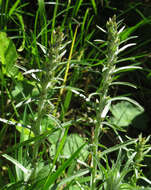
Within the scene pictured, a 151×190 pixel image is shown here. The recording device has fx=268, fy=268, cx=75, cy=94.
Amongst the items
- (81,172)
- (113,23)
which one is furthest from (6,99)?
(113,23)

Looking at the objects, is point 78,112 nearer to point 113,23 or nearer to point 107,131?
point 107,131

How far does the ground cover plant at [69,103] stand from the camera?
1.52 meters

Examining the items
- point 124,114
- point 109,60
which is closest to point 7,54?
Result: point 109,60

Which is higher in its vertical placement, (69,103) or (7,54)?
(7,54)

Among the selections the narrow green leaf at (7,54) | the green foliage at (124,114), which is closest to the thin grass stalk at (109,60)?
the narrow green leaf at (7,54)

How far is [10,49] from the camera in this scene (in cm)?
217

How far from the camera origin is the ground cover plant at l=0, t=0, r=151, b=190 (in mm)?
1517

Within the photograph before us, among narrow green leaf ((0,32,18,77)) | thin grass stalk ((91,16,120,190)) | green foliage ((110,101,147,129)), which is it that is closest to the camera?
thin grass stalk ((91,16,120,190))

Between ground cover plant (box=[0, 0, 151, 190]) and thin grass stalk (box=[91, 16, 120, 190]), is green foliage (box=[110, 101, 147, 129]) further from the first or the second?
thin grass stalk (box=[91, 16, 120, 190])

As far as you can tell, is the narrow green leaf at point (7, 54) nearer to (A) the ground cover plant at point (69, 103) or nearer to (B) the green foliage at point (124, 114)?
(A) the ground cover plant at point (69, 103)

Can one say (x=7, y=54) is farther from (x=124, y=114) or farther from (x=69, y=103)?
(x=124, y=114)

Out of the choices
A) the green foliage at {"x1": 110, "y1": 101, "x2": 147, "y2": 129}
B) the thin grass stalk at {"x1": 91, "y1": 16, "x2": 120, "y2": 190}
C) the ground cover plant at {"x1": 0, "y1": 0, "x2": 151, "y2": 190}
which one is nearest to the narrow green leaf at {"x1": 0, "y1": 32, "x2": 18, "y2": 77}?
the ground cover plant at {"x1": 0, "y1": 0, "x2": 151, "y2": 190}

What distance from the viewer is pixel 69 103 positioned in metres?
2.37

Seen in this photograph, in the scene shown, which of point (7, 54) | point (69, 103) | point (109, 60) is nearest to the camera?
point (109, 60)
